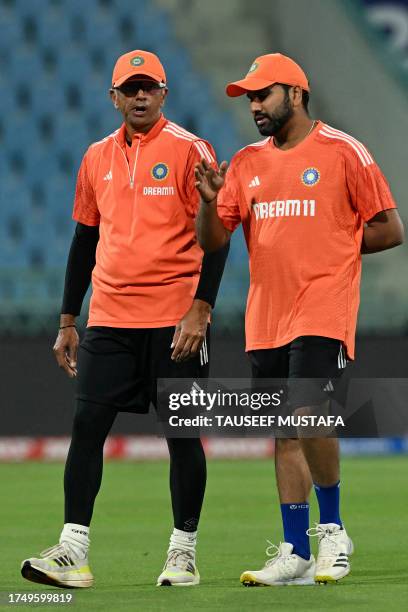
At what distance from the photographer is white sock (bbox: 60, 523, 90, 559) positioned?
5.49 metres

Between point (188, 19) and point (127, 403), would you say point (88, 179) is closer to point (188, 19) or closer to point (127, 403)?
point (127, 403)

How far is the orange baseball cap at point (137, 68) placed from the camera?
5.75 metres

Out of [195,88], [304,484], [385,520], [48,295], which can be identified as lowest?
[385,520]

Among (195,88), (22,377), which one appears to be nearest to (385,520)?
(22,377)

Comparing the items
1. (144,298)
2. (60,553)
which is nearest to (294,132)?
(144,298)

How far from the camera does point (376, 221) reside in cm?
554

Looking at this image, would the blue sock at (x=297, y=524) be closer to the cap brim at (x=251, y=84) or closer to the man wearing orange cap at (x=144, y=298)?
the man wearing orange cap at (x=144, y=298)

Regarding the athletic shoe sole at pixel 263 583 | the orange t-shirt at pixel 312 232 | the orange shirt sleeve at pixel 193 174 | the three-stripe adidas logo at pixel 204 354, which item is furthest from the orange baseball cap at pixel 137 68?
the athletic shoe sole at pixel 263 583

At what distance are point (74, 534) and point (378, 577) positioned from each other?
1242mm

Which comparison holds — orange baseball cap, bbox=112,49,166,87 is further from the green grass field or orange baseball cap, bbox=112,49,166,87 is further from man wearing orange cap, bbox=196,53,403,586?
the green grass field

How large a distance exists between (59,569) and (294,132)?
1.97 metres

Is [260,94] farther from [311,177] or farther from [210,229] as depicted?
[210,229]

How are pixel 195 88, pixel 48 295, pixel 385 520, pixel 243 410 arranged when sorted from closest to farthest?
pixel 243 410
pixel 385 520
pixel 48 295
pixel 195 88

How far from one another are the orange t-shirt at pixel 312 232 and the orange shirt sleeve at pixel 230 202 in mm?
114
